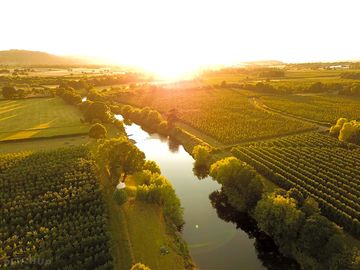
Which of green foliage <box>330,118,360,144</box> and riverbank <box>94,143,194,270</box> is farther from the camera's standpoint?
green foliage <box>330,118,360,144</box>

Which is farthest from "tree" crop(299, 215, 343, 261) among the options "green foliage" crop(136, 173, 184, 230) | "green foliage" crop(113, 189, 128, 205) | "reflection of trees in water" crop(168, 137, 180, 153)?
"reflection of trees in water" crop(168, 137, 180, 153)

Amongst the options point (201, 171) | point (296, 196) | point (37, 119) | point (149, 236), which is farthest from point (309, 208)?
point (37, 119)

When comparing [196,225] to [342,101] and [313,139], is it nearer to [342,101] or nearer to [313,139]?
[313,139]

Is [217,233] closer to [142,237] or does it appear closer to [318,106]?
[142,237]

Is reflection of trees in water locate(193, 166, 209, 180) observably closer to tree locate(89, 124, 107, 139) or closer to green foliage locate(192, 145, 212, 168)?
green foliage locate(192, 145, 212, 168)

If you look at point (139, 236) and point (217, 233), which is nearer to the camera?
point (139, 236)

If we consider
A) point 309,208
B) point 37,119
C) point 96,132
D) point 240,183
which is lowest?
point 37,119

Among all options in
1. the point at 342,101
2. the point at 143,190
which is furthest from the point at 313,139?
the point at 342,101
